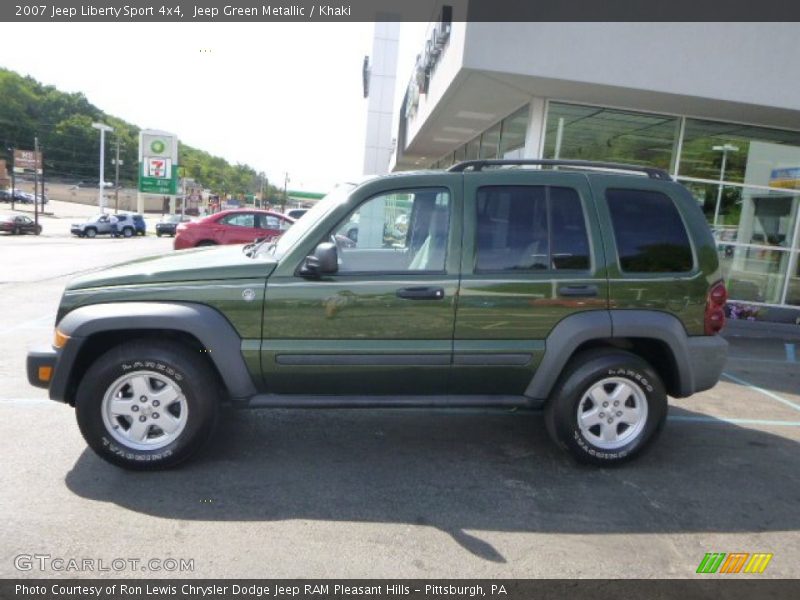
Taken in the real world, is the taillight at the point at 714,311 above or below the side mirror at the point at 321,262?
below

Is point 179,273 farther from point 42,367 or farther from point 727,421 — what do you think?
point 727,421

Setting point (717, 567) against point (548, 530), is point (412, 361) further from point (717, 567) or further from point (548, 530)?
point (717, 567)

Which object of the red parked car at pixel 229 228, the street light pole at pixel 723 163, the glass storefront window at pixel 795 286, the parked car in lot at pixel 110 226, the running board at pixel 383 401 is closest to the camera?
the running board at pixel 383 401

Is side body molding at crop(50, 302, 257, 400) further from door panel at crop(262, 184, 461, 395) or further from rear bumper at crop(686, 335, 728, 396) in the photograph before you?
rear bumper at crop(686, 335, 728, 396)

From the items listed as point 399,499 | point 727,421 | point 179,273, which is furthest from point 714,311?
point 179,273

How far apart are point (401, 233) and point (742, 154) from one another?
10.1 meters

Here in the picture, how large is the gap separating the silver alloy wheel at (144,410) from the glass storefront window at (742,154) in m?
10.6

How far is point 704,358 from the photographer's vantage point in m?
4.09

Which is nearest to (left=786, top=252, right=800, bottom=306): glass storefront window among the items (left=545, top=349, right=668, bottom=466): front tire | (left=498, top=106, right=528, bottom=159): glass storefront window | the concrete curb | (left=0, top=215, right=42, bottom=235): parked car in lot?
the concrete curb

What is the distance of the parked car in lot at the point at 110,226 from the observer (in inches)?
1368

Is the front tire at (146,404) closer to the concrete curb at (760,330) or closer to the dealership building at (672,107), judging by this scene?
the dealership building at (672,107)

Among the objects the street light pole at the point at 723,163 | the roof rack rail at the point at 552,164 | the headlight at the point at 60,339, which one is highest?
the street light pole at the point at 723,163

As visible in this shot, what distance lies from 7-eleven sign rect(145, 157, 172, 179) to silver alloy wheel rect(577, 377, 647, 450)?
55826 millimetres

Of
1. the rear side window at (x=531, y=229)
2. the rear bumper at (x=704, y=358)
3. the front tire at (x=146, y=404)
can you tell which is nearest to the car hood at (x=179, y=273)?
the front tire at (x=146, y=404)
